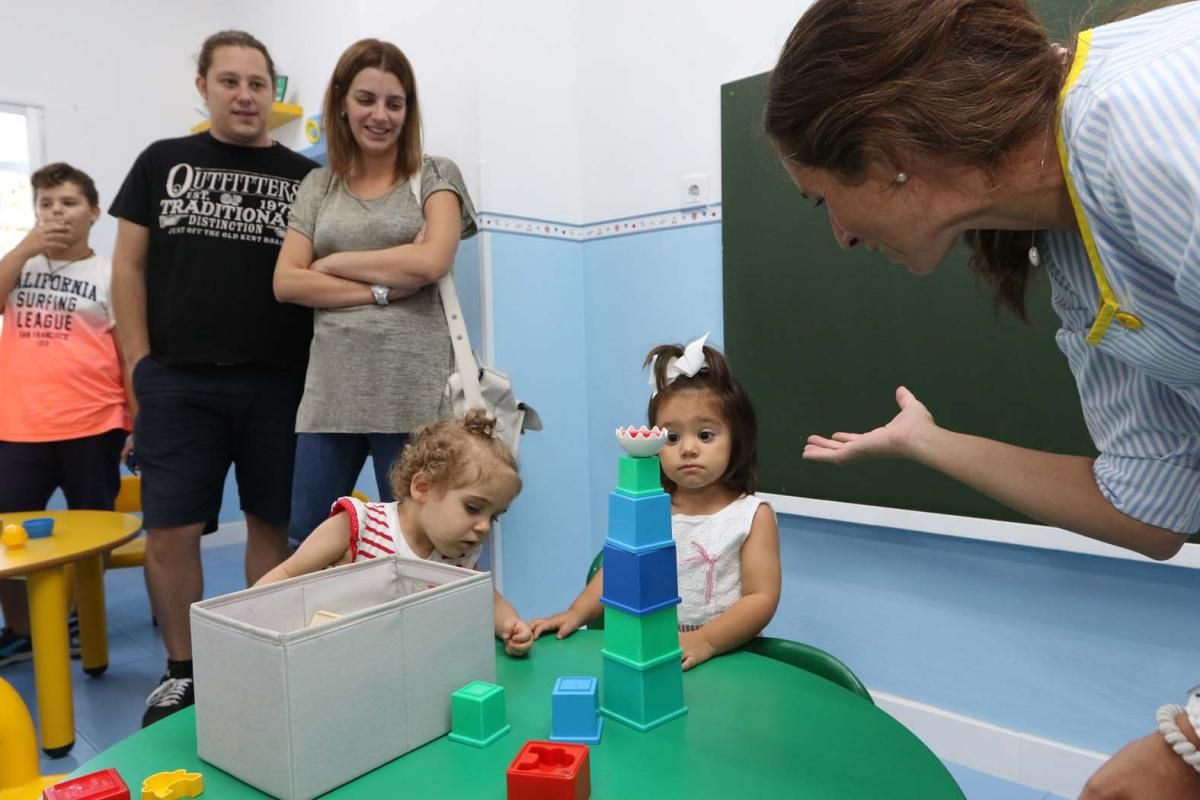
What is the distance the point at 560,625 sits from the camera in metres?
1.27

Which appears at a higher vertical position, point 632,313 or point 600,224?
point 600,224

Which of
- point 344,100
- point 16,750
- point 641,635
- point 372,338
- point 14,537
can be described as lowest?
point 16,750

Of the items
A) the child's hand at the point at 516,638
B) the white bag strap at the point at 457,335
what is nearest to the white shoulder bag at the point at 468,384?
the white bag strap at the point at 457,335

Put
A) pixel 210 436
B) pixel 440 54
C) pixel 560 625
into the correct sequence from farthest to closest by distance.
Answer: pixel 440 54, pixel 210 436, pixel 560 625

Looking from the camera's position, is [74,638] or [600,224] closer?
[600,224]

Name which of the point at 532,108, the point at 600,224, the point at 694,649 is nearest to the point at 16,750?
the point at 694,649

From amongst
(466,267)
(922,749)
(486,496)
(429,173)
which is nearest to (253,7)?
(466,267)

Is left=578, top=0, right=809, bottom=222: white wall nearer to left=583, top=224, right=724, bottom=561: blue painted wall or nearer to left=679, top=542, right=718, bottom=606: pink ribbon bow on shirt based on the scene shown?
left=583, top=224, right=724, bottom=561: blue painted wall

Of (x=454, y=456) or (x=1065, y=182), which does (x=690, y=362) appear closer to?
(x=454, y=456)

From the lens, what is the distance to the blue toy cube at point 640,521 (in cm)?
94

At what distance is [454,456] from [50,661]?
155 centimetres

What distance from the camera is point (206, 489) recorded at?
2.09 metres

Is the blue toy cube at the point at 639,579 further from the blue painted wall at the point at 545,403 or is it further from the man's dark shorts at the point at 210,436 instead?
the blue painted wall at the point at 545,403

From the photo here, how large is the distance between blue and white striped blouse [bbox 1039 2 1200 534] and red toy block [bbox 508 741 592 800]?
0.66m
